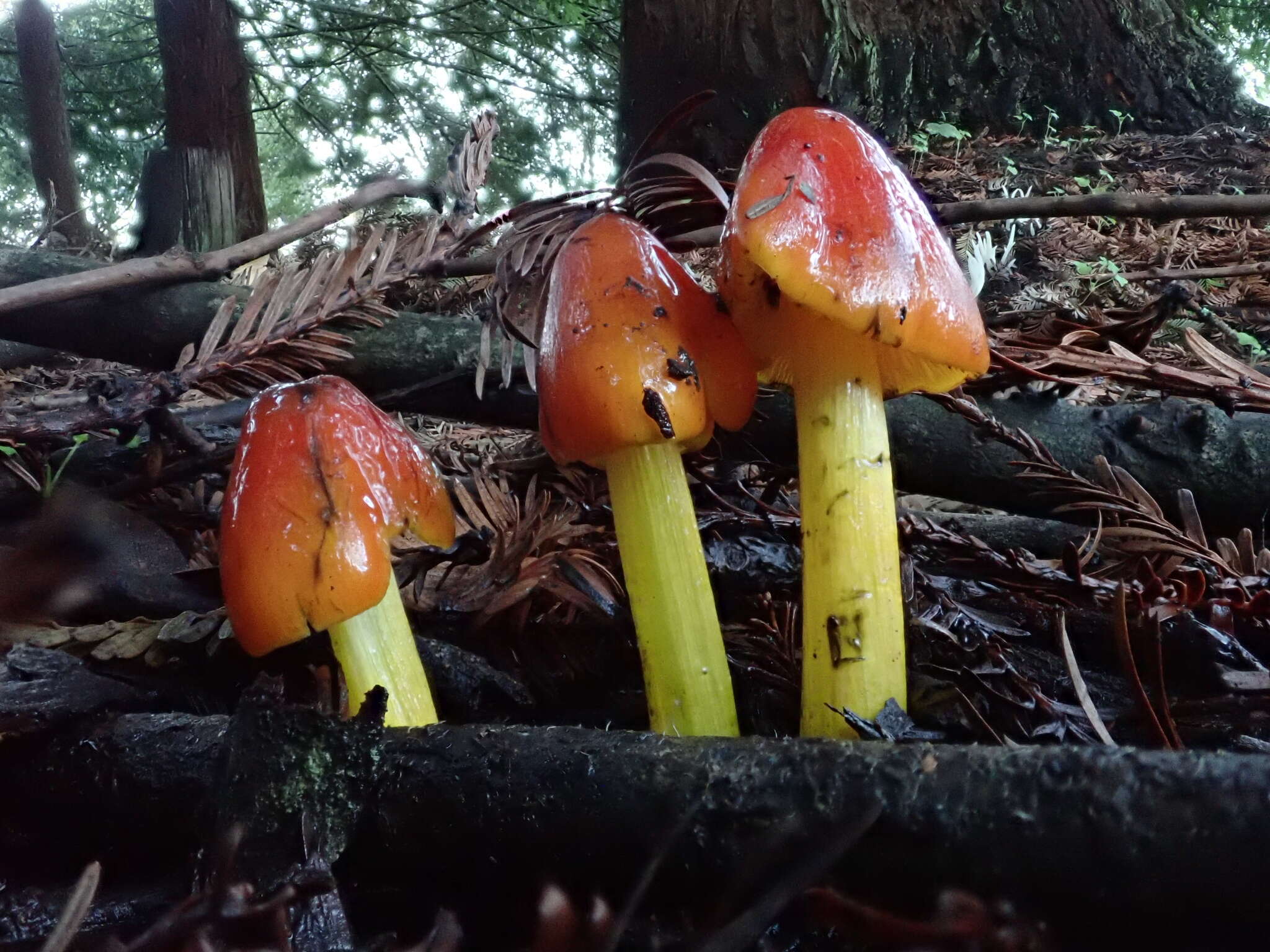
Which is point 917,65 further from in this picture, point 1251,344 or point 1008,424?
point 1008,424

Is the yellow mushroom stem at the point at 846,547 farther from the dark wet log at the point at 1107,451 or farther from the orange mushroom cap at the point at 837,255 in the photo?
the dark wet log at the point at 1107,451

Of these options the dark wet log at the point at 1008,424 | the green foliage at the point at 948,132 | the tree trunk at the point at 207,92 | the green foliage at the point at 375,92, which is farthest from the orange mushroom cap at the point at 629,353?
the green foliage at the point at 375,92

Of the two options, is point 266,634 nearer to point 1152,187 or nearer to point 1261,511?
point 1261,511

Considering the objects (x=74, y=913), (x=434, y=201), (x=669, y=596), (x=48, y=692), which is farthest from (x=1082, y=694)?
(x=434, y=201)

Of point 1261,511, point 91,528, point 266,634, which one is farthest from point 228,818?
point 1261,511

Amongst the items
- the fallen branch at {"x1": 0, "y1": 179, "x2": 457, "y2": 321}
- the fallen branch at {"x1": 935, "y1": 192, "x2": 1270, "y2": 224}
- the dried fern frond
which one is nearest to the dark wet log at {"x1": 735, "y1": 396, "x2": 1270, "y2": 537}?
the fallen branch at {"x1": 935, "y1": 192, "x2": 1270, "y2": 224}

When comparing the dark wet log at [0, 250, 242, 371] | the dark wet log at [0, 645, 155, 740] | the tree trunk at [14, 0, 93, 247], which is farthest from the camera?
the tree trunk at [14, 0, 93, 247]

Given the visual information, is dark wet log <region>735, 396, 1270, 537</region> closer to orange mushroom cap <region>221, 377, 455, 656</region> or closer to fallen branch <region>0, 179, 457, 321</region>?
orange mushroom cap <region>221, 377, 455, 656</region>
